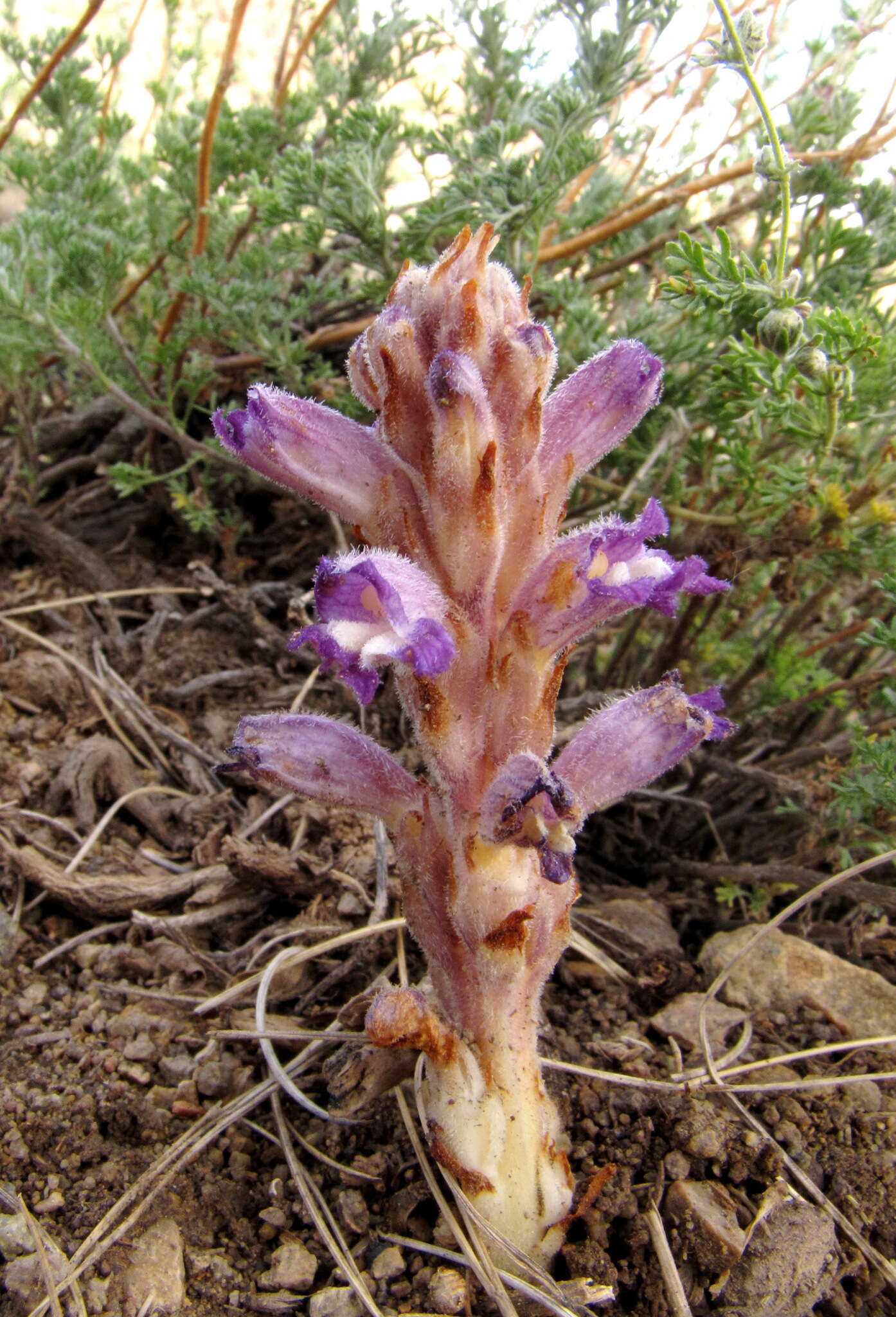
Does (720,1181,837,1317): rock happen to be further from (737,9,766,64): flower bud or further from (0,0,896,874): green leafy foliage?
(737,9,766,64): flower bud

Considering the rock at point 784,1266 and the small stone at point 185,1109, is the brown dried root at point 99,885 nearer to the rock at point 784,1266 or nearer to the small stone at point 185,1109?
the small stone at point 185,1109

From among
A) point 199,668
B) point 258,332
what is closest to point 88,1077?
point 199,668

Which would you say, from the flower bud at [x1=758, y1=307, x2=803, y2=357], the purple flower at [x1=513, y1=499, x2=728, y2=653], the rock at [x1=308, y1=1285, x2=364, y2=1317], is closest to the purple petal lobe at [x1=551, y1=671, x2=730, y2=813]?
the purple flower at [x1=513, y1=499, x2=728, y2=653]

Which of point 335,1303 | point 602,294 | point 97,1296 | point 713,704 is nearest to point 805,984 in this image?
point 713,704

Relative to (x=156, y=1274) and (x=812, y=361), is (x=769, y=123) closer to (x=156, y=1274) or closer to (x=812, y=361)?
(x=812, y=361)

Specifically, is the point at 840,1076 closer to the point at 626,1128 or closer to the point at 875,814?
the point at 626,1128

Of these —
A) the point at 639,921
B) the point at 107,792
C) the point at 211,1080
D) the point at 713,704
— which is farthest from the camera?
the point at 107,792
